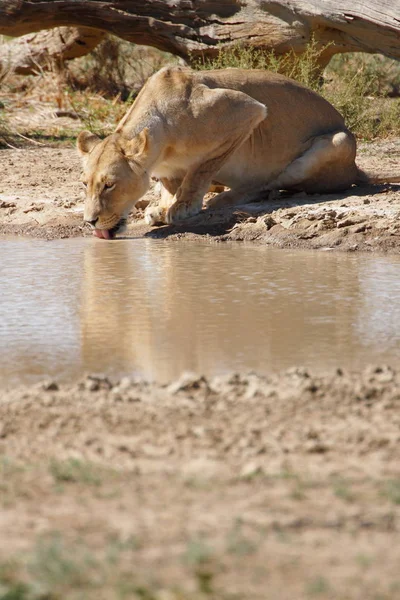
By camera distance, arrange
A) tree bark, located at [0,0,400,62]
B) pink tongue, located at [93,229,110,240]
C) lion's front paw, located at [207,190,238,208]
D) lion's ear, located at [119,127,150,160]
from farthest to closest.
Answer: tree bark, located at [0,0,400,62], lion's front paw, located at [207,190,238,208], pink tongue, located at [93,229,110,240], lion's ear, located at [119,127,150,160]

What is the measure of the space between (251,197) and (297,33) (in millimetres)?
3685

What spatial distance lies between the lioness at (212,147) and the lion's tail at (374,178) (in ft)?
0.04

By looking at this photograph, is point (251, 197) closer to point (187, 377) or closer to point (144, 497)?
point (187, 377)

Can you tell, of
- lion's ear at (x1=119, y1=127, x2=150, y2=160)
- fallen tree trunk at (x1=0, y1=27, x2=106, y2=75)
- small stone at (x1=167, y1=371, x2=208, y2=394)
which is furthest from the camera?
fallen tree trunk at (x1=0, y1=27, x2=106, y2=75)

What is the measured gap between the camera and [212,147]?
8430mm

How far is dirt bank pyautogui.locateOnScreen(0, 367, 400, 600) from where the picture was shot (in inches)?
89.7

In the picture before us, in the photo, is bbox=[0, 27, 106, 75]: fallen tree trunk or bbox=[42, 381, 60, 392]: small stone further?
bbox=[0, 27, 106, 75]: fallen tree trunk

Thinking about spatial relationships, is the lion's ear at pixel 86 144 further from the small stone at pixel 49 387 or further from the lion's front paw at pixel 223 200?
the small stone at pixel 49 387

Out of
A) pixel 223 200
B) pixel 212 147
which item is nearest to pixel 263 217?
pixel 223 200

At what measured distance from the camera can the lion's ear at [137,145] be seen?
7.81 metres

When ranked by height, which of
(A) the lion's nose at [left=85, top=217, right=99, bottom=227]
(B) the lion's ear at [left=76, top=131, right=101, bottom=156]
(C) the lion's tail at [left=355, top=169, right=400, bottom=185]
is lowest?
(A) the lion's nose at [left=85, top=217, right=99, bottom=227]

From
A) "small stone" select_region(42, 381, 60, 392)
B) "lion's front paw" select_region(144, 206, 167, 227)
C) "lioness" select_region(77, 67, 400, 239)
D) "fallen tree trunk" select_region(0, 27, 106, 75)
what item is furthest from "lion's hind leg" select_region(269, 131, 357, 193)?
"fallen tree trunk" select_region(0, 27, 106, 75)

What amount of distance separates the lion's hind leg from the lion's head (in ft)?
4.83

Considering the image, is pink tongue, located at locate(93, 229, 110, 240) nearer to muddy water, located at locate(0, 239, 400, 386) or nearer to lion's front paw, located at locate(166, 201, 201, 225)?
muddy water, located at locate(0, 239, 400, 386)
